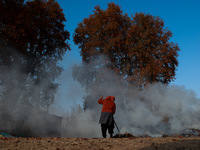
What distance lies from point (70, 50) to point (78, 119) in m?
7.08

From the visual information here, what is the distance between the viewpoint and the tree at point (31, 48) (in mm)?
14516

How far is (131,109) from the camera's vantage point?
15.5 meters

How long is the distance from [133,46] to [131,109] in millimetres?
5904

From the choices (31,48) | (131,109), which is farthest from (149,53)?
(31,48)

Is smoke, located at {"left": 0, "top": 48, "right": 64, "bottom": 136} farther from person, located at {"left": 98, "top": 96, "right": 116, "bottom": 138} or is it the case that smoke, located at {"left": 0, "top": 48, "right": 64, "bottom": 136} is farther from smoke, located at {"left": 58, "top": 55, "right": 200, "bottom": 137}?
person, located at {"left": 98, "top": 96, "right": 116, "bottom": 138}

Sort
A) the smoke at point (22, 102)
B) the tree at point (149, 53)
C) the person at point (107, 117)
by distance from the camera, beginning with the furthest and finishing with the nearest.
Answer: the tree at point (149, 53) → the smoke at point (22, 102) → the person at point (107, 117)

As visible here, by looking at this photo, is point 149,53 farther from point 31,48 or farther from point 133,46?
point 31,48

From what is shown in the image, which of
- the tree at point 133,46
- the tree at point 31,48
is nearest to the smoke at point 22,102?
the tree at point 31,48

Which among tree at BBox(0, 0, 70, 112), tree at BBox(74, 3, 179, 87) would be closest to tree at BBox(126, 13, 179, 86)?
tree at BBox(74, 3, 179, 87)

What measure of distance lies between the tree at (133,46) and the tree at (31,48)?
318 cm

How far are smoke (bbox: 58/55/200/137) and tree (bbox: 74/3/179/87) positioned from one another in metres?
0.91

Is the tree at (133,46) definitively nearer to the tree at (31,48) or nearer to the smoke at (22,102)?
the tree at (31,48)

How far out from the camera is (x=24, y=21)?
14.9 metres

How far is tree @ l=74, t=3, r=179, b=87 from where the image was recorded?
59.0 ft
